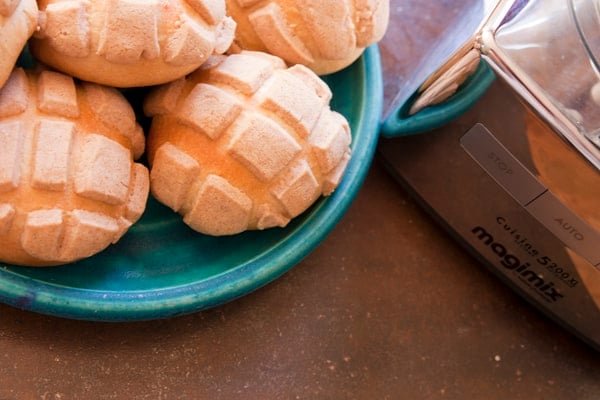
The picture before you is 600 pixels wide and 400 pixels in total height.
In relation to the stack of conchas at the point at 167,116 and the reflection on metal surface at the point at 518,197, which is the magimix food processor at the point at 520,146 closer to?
the reflection on metal surface at the point at 518,197

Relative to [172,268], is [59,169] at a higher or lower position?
higher

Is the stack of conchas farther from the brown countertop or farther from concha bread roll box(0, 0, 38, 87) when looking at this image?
the brown countertop

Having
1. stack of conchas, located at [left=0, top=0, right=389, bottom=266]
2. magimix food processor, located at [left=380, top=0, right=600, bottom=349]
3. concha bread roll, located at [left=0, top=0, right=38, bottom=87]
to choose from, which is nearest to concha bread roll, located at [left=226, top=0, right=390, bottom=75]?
stack of conchas, located at [left=0, top=0, right=389, bottom=266]

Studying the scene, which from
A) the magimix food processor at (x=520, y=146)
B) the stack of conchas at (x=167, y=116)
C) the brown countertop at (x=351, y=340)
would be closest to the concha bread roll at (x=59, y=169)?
the stack of conchas at (x=167, y=116)

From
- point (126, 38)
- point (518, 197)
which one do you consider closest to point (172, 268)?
point (126, 38)

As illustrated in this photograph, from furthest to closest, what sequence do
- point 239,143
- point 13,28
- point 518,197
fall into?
1. point 518,197
2. point 239,143
3. point 13,28

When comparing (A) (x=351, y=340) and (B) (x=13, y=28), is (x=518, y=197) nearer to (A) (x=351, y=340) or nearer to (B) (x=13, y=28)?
(A) (x=351, y=340)
